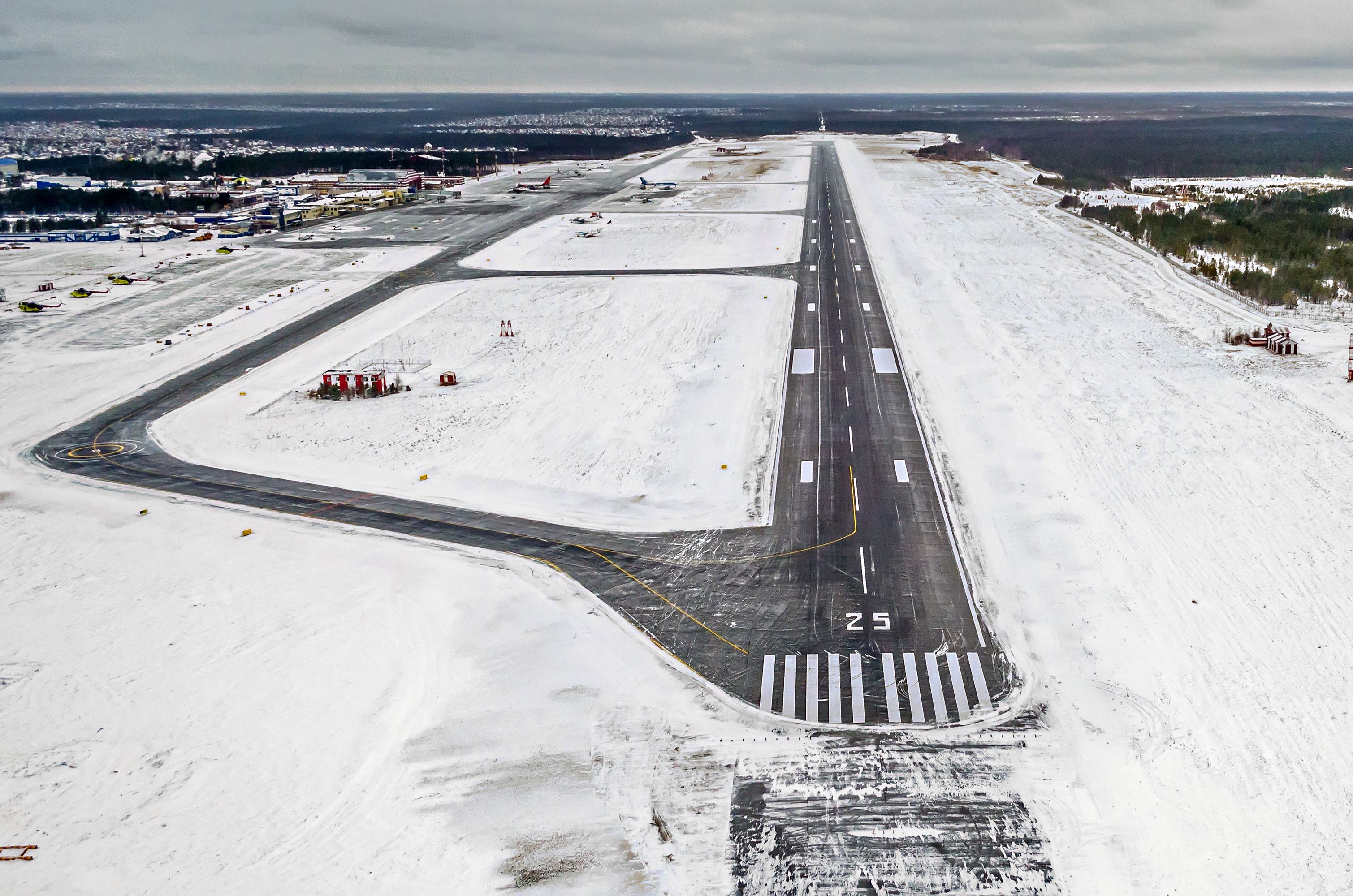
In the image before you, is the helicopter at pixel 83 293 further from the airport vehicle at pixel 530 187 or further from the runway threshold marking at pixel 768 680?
the runway threshold marking at pixel 768 680

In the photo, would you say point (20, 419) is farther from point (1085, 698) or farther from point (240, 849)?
point (1085, 698)

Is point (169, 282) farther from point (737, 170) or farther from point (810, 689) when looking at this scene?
point (737, 170)

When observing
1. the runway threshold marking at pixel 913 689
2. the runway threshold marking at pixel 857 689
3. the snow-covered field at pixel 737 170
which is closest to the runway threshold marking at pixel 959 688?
the runway threshold marking at pixel 913 689

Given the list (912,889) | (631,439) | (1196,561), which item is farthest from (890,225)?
(912,889)

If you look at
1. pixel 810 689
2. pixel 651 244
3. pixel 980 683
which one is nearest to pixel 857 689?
pixel 810 689

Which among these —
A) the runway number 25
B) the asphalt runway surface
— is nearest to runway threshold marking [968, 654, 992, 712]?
the asphalt runway surface

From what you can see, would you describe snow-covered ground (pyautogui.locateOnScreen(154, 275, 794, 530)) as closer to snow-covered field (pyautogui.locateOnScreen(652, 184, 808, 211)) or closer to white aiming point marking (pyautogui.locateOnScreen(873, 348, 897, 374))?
white aiming point marking (pyautogui.locateOnScreen(873, 348, 897, 374))
